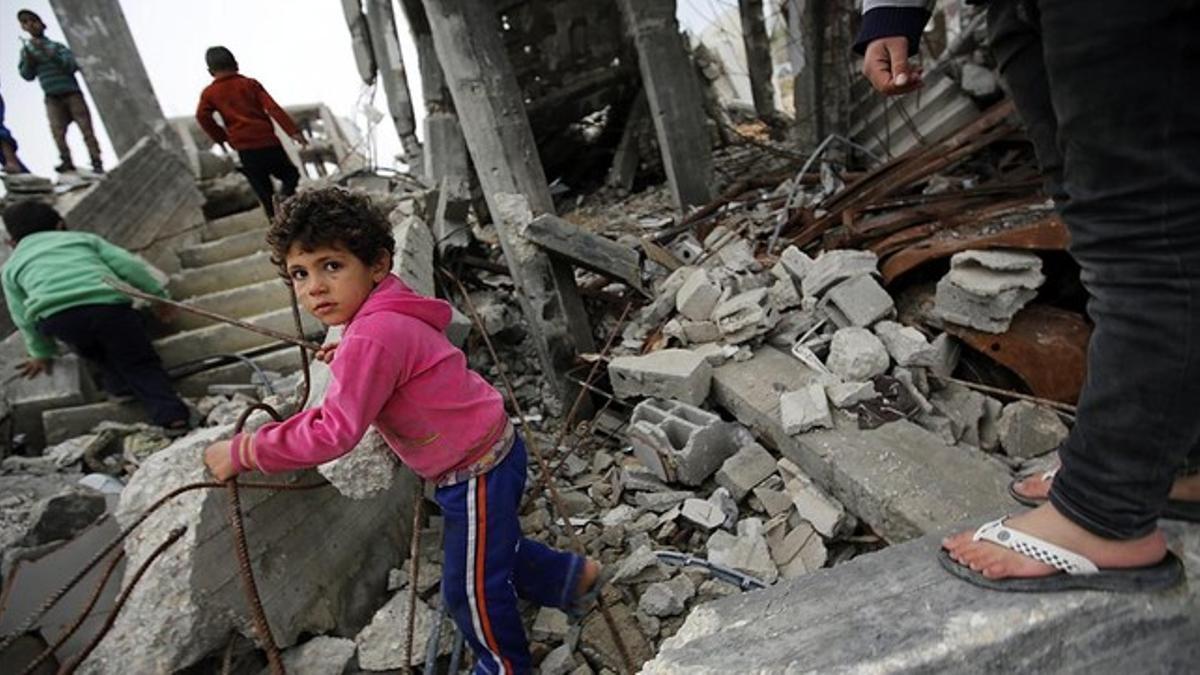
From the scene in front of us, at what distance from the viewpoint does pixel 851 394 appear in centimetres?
259

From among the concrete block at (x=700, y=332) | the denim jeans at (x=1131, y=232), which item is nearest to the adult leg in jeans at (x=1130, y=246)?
the denim jeans at (x=1131, y=232)

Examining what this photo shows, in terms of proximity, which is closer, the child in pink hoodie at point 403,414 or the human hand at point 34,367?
the child in pink hoodie at point 403,414

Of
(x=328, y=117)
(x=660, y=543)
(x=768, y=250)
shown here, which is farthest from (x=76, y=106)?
(x=660, y=543)

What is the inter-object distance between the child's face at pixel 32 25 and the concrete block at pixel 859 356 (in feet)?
33.1

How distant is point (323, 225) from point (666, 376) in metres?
2.00

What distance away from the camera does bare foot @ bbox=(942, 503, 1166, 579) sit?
980 mm

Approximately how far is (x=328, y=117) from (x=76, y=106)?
655 centimetres

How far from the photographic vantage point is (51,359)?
4.39m

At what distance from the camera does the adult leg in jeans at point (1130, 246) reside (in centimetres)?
81

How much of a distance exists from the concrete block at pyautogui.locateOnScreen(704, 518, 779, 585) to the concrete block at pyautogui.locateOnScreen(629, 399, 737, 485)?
1.27ft

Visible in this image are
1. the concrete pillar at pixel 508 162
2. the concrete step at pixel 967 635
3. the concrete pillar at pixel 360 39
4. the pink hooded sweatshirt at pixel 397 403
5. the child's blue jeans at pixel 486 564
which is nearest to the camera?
the concrete step at pixel 967 635

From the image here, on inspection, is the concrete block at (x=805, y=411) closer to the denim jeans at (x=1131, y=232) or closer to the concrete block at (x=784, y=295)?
the concrete block at (x=784, y=295)

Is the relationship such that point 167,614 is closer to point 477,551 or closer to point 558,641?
point 477,551

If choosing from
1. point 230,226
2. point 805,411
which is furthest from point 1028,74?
point 230,226
